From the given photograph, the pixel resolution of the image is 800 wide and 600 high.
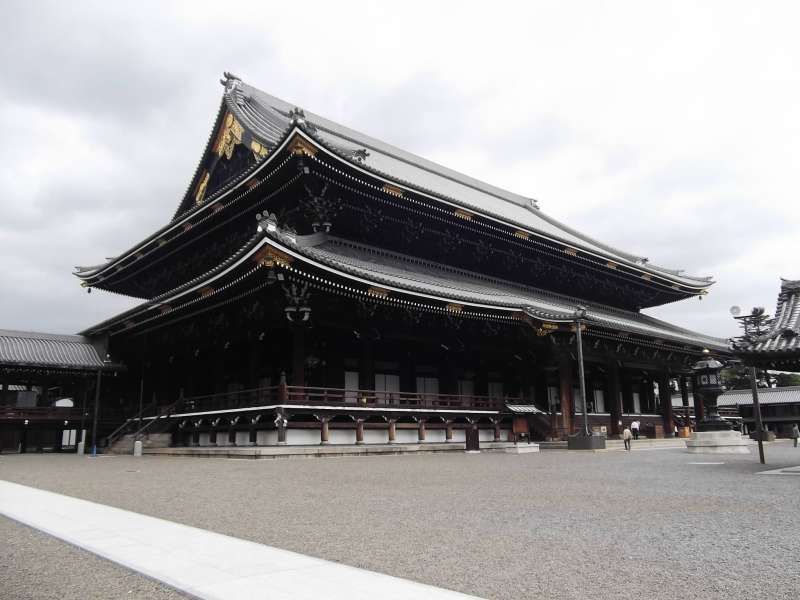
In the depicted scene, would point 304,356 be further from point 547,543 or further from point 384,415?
point 547,543

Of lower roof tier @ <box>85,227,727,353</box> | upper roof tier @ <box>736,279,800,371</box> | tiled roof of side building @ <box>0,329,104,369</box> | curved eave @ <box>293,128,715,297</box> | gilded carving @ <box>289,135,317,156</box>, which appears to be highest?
gilded carving @ <box>289,135,317,156</box>

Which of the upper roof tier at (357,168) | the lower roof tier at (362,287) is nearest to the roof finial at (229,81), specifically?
the upper roof tier at (357,168)

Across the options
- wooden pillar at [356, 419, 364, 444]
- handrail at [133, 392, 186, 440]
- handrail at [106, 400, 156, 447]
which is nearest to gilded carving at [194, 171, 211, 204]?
handrail at [106, 400, 156, 447]

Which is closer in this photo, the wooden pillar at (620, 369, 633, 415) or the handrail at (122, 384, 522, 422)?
the handrail at (122, 384, 522, 422)

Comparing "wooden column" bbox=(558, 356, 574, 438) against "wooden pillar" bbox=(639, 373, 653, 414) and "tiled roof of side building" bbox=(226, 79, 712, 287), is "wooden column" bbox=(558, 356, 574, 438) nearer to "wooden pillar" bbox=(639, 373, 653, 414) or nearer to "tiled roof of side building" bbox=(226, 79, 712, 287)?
"tiled roof of side building" bbox=(226, 79, 712, 287)

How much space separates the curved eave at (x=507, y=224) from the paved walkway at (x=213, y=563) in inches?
689

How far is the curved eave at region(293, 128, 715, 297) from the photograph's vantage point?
23.2 metres

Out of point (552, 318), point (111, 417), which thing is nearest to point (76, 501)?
point (552, 318)

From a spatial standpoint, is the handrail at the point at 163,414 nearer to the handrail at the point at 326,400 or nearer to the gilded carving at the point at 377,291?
the handrail at the point at 326,400

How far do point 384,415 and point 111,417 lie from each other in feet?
62.9

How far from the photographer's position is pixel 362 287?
70.9 feet

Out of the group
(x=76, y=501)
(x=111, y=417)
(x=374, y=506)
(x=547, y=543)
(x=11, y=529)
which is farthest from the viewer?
(x=111, y=417)

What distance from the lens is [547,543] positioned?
5793 millimetres

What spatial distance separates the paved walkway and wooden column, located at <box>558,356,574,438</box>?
73.6 feet
